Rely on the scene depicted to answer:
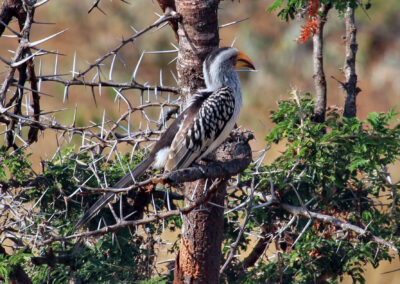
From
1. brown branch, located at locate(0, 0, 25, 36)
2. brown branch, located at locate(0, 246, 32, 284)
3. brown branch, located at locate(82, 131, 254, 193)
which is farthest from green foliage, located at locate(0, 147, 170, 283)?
brown branch, located at locate(0, 0, 25, 36)

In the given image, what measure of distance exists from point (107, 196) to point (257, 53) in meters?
8.13

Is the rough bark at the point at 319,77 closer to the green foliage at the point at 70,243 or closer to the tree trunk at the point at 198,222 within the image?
the tree trunk at the point at 198,222

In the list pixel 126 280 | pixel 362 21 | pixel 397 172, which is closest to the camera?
pixel 126 280

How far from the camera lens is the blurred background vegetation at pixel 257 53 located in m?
10.4

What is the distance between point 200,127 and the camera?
3.77m

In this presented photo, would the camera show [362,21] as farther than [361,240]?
Yes

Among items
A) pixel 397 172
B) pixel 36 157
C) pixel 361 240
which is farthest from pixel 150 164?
pixel 36 157

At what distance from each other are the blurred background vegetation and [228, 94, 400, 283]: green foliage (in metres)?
5.34

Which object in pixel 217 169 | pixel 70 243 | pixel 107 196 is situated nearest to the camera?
pixel 217 169

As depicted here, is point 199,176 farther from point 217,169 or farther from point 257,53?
point 257,53

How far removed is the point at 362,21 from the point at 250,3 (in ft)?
7.88

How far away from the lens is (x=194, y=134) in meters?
3.73

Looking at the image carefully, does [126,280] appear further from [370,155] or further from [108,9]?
[108,9]

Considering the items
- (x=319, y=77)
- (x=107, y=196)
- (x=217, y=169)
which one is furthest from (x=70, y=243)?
(x=319, y=77)
